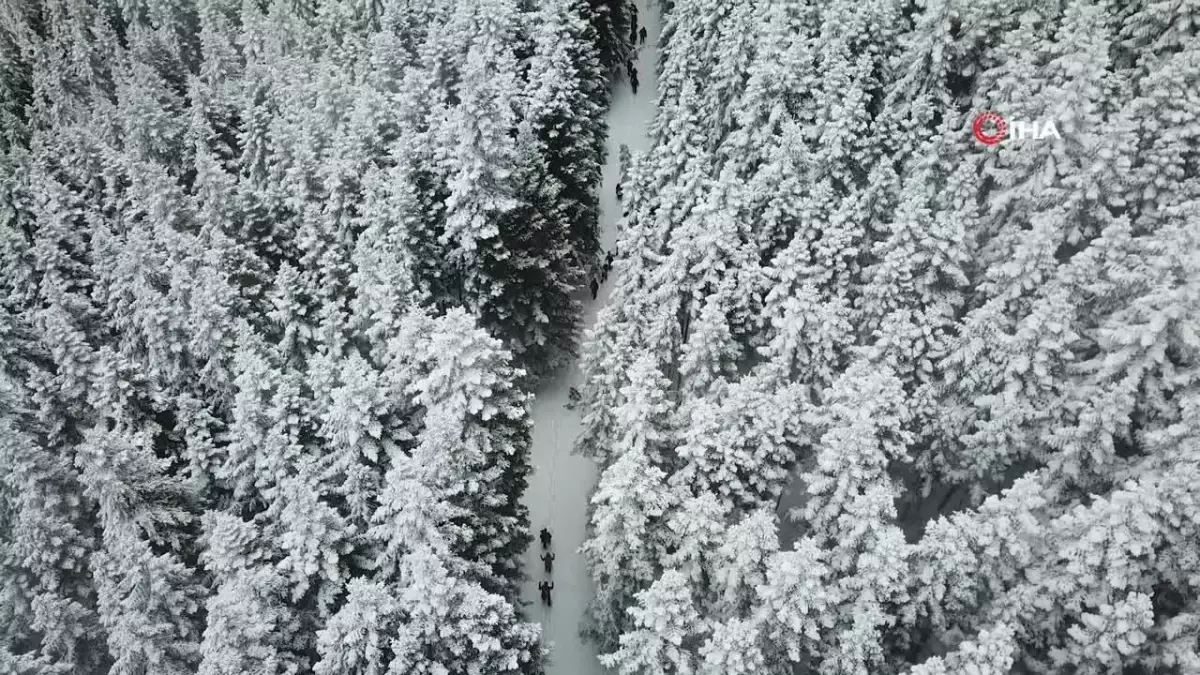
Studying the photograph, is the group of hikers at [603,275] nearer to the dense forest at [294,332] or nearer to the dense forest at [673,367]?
the dense forest at [294,332]

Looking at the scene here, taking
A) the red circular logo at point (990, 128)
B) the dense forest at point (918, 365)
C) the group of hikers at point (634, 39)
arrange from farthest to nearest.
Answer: the group of hikers at point (634, 39), the red circular logo at point (990, 128), the dense forest at point (918, 365)

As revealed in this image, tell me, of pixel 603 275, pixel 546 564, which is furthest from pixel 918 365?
pixel 603 275

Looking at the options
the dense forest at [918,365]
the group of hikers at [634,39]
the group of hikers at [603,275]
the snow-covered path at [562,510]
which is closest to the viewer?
the dense forest at [918,365]

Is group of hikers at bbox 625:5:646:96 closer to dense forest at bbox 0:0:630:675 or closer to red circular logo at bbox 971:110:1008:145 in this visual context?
→ dense forest at bbox 0:0:630:675

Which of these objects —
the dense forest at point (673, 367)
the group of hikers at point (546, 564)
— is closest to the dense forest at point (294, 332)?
the dense forest at point (673, 367)

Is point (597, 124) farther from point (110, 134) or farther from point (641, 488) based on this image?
point (110, 134)
